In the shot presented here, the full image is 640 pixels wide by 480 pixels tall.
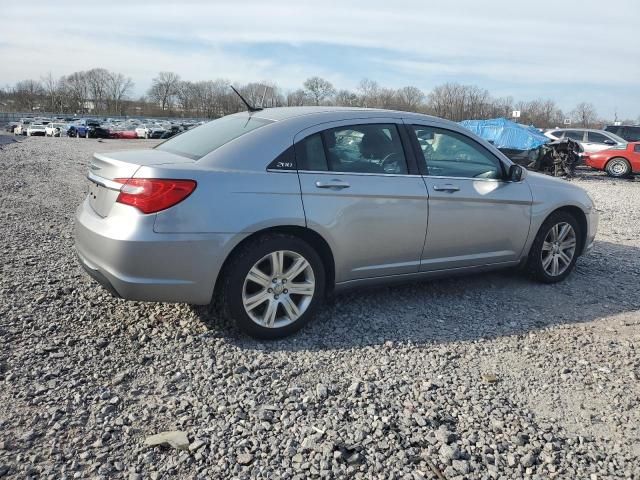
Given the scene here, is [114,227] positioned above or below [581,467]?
above

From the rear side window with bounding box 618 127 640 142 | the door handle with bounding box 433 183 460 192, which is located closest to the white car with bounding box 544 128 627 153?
the rear side window with bounding box 618 127 640 142

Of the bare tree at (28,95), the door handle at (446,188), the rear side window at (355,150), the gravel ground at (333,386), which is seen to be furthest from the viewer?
the bare tree at (28,95)

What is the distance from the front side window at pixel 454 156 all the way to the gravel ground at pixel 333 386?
3.66 feet

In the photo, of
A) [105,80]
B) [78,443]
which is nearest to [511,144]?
[78,443]

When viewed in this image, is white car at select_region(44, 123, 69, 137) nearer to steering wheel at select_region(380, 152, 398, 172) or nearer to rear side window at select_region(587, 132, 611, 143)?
rear side window at select_region(587, 132, 611, 143)

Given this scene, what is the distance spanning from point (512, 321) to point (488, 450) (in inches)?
73.6

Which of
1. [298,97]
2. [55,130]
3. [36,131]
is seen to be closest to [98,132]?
[55,130]

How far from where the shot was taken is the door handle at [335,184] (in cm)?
382

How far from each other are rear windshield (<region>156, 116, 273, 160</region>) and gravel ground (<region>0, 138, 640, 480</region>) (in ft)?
4.03

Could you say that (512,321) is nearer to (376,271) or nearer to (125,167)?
(376,271)

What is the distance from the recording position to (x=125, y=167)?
11.6 feet

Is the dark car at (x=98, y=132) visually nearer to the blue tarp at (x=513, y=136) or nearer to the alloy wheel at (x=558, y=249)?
the blue tarp at (x=513, y=136)

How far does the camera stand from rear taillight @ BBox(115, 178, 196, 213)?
335 centimetres

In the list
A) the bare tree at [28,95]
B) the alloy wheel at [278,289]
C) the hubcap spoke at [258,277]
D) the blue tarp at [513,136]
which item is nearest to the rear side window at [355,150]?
the alloy wheel at [278,289]
